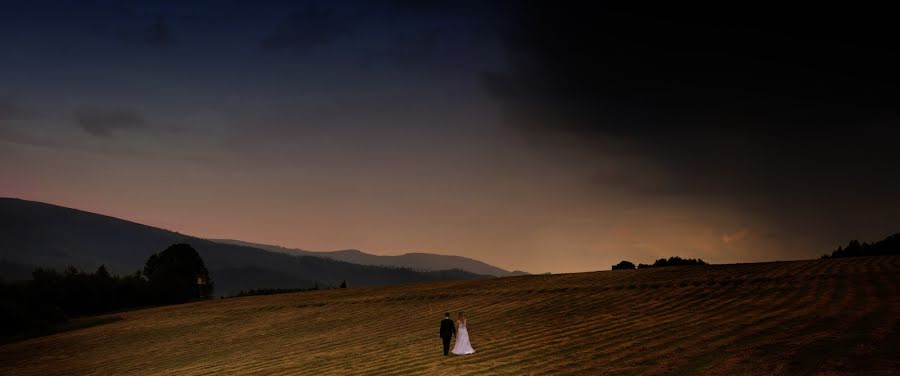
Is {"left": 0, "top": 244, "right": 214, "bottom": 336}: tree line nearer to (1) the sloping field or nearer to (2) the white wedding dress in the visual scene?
(1) the sloping field

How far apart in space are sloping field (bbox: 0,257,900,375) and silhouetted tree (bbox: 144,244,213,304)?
36990 mm

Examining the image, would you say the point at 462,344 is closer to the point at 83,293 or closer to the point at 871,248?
the point at 871,248

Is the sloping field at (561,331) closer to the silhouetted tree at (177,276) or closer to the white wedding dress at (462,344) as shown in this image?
the white wedding dress at (462,344)

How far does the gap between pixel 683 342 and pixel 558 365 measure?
5.36 meters

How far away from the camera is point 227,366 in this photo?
30938 millimetres

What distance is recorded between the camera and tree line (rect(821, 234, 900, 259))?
70.6 m

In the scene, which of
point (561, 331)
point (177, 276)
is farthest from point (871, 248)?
point (177, 276)

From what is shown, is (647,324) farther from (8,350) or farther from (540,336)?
(8,350)

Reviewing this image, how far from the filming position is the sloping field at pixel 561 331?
21734 mm

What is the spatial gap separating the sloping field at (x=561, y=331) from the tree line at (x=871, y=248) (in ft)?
65.5

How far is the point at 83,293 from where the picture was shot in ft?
288

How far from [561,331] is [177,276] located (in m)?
88.9

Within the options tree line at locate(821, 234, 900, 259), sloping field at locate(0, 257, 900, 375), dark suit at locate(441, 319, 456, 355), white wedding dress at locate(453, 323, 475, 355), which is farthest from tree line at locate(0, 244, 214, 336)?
tree line at locate(821, 234, 900, 259)

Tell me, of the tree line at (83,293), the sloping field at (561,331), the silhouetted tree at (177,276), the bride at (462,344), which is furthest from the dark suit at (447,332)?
the silhouetted tree at (177,276)
